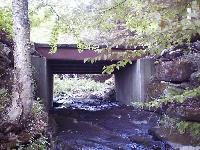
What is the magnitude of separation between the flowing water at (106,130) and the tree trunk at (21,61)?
2896 mm

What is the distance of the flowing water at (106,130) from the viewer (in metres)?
11.2

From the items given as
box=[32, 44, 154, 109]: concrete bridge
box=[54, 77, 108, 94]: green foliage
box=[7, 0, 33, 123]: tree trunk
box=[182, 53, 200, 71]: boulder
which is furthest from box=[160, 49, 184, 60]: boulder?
box=[54, 77, 108, 94]: green foliage

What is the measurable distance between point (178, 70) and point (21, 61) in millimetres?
7902

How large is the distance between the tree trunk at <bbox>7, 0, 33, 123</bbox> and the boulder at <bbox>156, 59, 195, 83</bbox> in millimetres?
7594

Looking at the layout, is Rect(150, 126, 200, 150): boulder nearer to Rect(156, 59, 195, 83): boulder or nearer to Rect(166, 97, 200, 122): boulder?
Rect(166, 97, 200, 122): boulder

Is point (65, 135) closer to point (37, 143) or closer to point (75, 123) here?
point (75, 123)

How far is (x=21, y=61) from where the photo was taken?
796 cm

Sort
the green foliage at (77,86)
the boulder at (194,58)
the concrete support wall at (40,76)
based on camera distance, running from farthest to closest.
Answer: the green foliage at (77,86)
the concrete support wall at (40,76)
the boulder at (194,58)

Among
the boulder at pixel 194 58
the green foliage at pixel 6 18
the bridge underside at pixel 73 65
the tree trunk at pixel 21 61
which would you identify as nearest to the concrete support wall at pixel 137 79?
the bridge underside at pixel 73 65

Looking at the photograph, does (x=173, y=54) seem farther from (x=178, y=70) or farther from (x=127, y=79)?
(x=127, y=79)

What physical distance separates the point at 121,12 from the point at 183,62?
7.33 meters

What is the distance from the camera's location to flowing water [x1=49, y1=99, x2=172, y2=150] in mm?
11250

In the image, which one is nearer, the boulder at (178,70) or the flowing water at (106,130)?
the flowing water at (106,130)

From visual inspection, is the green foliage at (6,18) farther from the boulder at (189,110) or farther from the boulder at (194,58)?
the boulder at (194,58)
